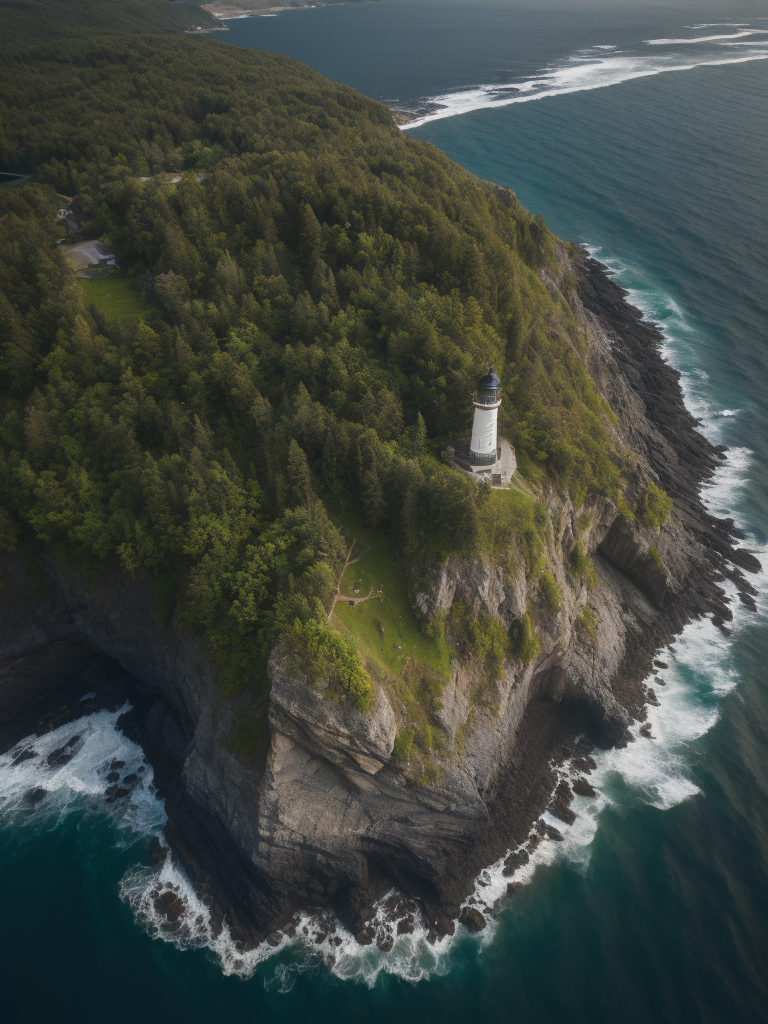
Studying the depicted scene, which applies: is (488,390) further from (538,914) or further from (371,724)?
(538,914)

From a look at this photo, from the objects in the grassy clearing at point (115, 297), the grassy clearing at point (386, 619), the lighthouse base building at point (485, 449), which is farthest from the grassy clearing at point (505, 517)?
the grassy clearing at point (115, 297)

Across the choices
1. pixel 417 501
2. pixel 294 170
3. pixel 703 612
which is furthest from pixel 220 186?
pixel 703 612

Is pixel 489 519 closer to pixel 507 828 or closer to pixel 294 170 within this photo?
pixel 507 828

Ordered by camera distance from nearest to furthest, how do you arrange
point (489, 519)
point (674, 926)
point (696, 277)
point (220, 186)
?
point (674, 926)
point (489, 519)
point (220, 186)
point (696, 277)

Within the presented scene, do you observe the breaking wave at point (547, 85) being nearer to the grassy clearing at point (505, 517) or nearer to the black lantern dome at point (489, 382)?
the black lantern dome at point (489, 382)

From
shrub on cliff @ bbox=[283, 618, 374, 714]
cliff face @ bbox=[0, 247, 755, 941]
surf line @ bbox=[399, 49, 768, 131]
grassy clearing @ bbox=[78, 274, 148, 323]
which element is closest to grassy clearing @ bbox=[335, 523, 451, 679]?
cliff face @ bbox=[0, 247, 755, 941]

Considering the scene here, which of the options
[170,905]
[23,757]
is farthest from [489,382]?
[23,757]
